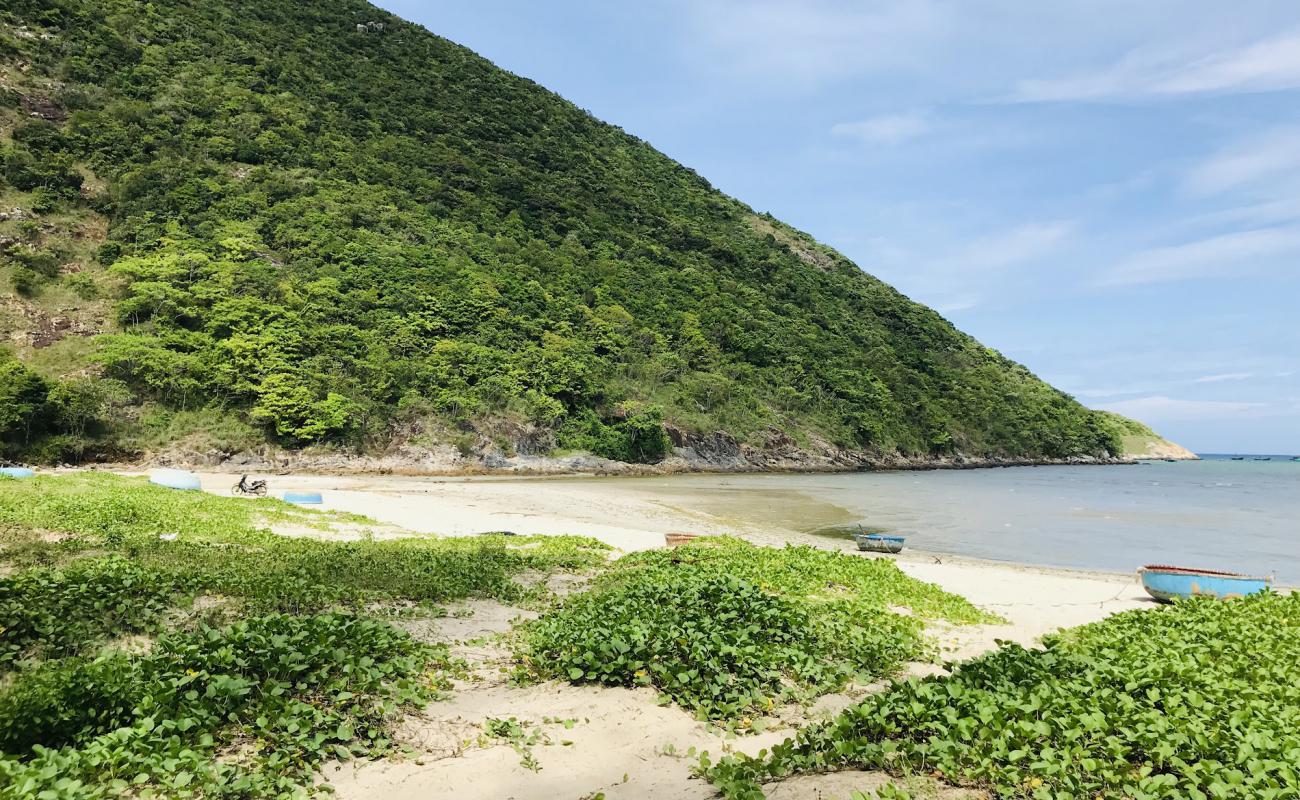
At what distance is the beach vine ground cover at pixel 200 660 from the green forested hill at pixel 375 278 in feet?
150

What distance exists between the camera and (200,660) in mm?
6023

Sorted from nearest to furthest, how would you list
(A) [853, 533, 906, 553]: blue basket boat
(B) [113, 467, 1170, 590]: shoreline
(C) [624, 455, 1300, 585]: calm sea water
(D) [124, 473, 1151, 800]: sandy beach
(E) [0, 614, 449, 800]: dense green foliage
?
(E) [0, 614, 449, 800]: dense green foliage < (D) [124, 473, 1151, 800]: sandy beach < (B) [113, 467, 1170, 590]: shoreline < (A) [853, 533, 906, 553]: blue basket boat < (C) [624, 455, 1300, 585]: calm sea water

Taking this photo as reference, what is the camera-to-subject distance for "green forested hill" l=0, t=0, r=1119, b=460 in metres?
55.0

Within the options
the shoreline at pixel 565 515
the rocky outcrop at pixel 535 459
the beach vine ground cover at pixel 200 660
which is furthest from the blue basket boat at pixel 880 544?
the rocky outcrop at pixel 535 459

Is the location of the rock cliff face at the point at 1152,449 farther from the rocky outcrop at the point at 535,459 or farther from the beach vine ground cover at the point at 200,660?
the beach vine ground cover at the point at 200,660

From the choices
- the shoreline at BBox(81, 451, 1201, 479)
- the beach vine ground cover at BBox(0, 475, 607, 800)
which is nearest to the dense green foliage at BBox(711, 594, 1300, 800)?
the beach vine ground cover at BBox(0, 475, 607, 800)

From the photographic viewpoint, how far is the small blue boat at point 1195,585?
48.9 ft

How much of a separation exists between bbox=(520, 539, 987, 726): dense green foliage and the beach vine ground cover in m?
1.63

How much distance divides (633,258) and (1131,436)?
158153 millimetres

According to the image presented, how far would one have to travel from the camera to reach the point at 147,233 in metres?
62.4

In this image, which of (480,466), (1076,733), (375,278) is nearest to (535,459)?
(480,466)

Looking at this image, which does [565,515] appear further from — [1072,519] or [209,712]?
[1072,519]

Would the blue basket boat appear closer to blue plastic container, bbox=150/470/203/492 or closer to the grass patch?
the grass patch

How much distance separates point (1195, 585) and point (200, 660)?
18.7 m
